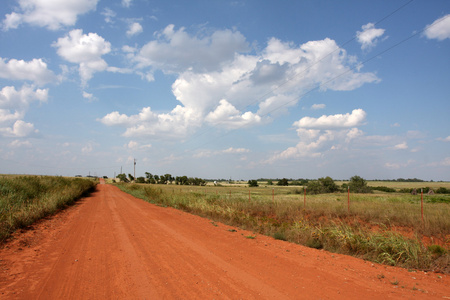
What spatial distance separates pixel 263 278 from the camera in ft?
18.6

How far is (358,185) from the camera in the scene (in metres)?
Result: 57.0

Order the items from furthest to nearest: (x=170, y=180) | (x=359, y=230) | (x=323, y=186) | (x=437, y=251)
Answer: (x=170, y=180)
(x=323, y=186)
(x=359, y=230)
(x=437, y=251)

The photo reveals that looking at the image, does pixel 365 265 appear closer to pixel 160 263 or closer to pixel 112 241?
pixel 160 263

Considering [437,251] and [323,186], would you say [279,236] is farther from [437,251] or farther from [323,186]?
[323,186]

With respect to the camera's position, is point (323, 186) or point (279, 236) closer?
point (279, 236)

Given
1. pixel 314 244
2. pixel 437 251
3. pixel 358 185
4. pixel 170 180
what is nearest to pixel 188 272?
pixel 314 244

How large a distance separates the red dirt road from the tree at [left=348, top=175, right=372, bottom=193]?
53580mm

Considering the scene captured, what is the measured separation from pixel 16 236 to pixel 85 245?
3.29 m

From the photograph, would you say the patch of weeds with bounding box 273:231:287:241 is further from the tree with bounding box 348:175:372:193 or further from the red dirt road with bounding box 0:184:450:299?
the tree with bounding box 348:175:372:193

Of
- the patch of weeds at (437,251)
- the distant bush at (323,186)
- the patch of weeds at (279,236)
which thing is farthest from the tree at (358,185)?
the patch of weeds at (437,251)

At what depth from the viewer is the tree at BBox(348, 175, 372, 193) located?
2175 inches

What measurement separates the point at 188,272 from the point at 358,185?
5976 cm

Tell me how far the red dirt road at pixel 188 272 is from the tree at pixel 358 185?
53580 millimetres

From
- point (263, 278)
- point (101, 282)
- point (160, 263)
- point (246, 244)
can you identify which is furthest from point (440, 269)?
point (101, 282)
